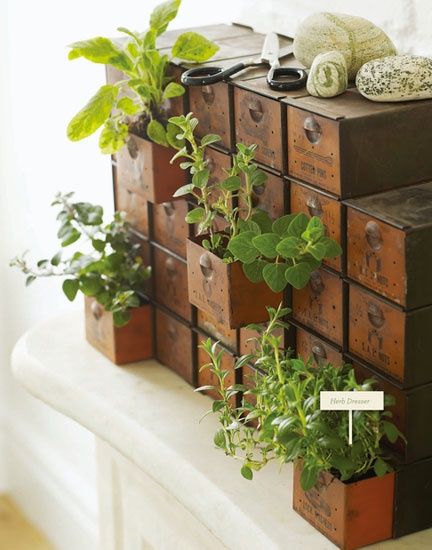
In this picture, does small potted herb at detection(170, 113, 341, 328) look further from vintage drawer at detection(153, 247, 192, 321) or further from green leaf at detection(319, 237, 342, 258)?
vintage drawer at detection(153, 247, 192, 321)

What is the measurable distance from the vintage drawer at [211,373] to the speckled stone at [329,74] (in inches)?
17.3

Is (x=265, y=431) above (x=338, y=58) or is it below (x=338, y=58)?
below

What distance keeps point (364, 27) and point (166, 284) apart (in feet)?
1.81

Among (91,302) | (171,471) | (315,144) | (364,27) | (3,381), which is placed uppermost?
(364,27)

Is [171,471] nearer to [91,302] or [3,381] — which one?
[91,302]

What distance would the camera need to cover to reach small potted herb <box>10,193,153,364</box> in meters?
1.78

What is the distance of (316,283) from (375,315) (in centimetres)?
12

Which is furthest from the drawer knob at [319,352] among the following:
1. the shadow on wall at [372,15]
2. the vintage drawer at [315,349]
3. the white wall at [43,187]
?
the white wall at [43,187]

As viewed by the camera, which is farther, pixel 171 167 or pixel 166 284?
pixel 166 284

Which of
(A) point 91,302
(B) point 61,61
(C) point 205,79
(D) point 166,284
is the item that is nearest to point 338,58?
(C) point 205,79

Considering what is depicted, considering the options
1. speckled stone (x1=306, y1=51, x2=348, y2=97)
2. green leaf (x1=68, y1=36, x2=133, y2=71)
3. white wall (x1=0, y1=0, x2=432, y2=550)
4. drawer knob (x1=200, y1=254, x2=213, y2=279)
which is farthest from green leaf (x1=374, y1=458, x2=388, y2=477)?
white wall (x1=0, y1=0, x2=432, y2=550)

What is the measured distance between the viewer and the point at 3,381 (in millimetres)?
3082

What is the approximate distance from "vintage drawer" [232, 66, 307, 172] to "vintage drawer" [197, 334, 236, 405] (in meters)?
0.32

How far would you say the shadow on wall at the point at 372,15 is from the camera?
59.9 inches
